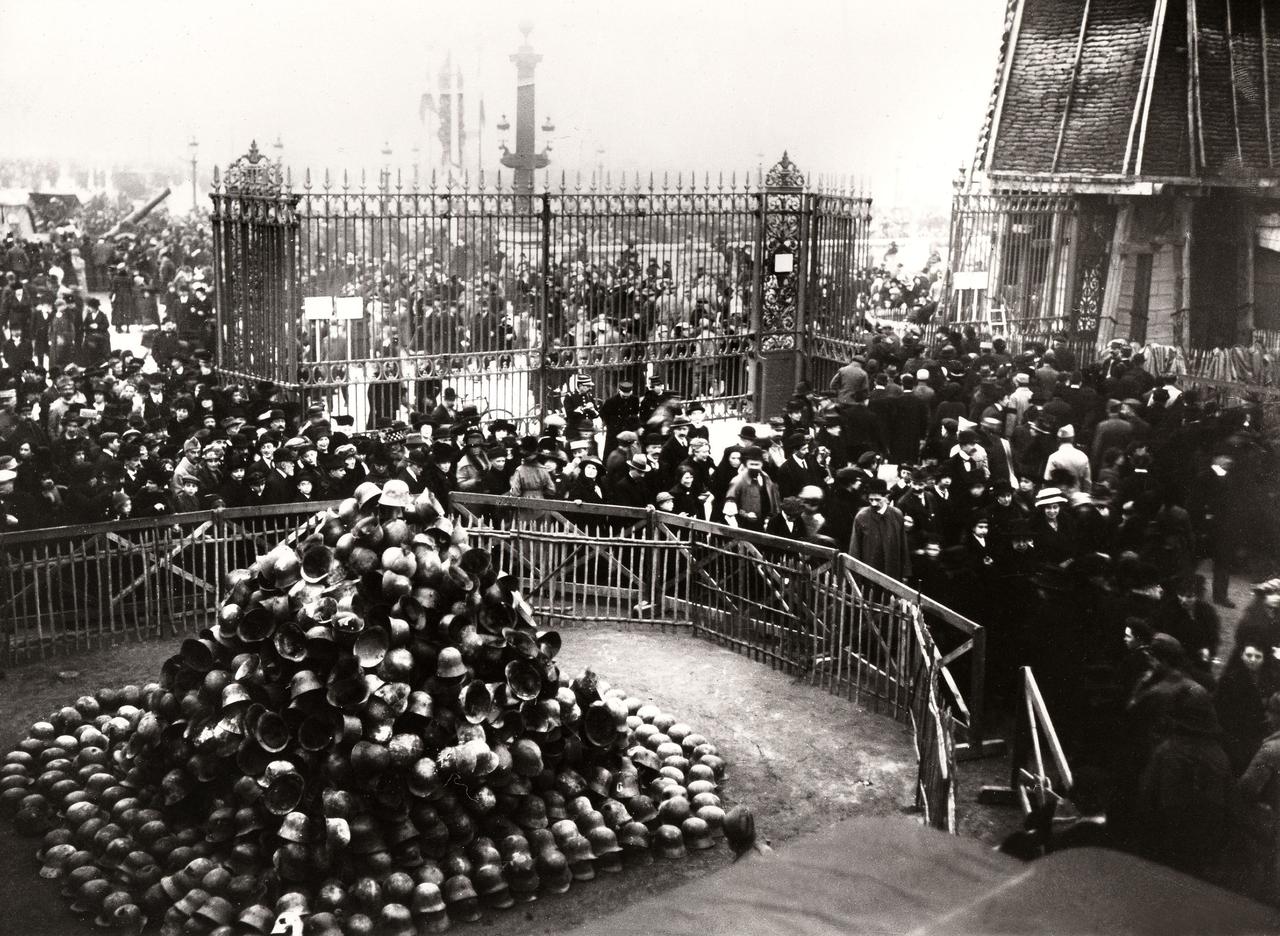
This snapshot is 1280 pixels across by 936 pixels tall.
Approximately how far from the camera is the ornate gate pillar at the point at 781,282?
20.8 m

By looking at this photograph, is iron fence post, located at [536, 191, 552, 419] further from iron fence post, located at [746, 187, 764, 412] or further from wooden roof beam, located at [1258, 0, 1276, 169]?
wooden roof beam, located at [1258, 0, 1276, 169]

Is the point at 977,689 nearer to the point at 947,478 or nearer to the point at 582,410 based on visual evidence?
the point at 947,478

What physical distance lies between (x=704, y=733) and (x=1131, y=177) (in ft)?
54.2

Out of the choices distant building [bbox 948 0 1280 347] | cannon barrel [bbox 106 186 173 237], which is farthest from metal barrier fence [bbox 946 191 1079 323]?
cannon barrel [bbox 106 186 173 237]

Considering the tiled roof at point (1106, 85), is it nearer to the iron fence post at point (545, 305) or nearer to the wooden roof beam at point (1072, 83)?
the wooden roof beam at point (1072, 83)

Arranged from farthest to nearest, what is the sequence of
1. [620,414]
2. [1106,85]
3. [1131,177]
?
1. [1106,85]
2. [1131,177]
3. [620,414]

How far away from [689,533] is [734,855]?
424 cm

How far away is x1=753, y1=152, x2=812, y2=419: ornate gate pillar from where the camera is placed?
2083 cm

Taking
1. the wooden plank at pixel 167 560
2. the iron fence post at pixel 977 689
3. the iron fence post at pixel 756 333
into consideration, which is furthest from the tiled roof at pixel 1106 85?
the wooden plank at pixel 167 560

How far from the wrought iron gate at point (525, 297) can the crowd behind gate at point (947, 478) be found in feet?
0.59

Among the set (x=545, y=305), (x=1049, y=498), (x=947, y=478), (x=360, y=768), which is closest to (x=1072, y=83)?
(x=545, y=305)

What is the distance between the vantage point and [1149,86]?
22.3 meters

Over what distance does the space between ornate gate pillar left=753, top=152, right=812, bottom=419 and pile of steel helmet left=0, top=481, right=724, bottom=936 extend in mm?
12857

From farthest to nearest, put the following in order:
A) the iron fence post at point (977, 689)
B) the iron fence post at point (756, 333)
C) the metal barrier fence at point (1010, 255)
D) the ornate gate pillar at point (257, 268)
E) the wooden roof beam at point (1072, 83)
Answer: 1. the wooden roof beam at point (1072, 83)
2. the metal barrier fence at point (1010, 255)
3. the iron fence post at point (756, 333)
4. the ornate gate pillar at point (257, 268)
5. the iron fence post at point (977, 689)
